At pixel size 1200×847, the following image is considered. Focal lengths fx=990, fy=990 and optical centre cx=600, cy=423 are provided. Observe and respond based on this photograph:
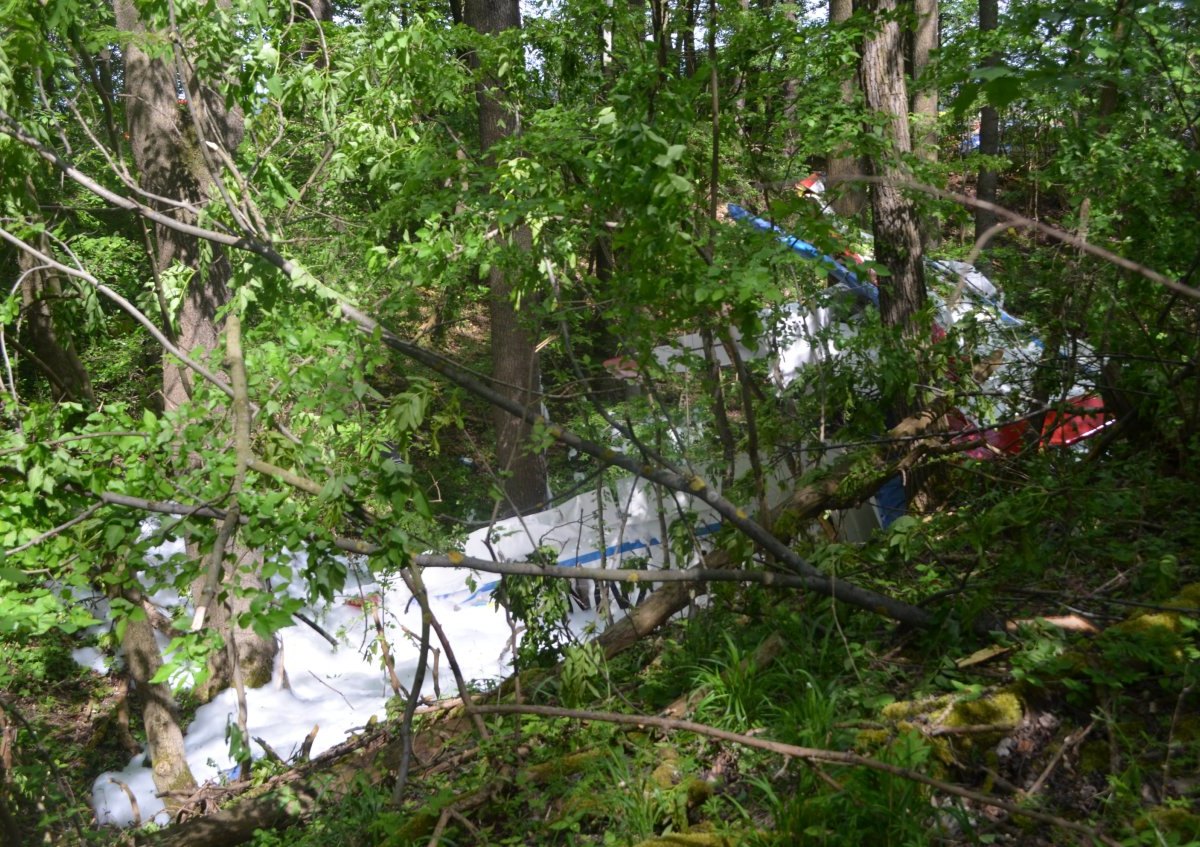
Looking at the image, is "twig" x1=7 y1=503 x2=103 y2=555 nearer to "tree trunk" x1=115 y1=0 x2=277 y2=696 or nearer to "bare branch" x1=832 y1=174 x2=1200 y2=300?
"bare branch" x1=832 y1=174 x2=1200 y2=300

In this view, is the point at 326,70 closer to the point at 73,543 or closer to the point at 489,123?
the point at 73,543

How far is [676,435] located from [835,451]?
187 centimetres

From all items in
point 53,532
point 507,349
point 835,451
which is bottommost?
point 835,451

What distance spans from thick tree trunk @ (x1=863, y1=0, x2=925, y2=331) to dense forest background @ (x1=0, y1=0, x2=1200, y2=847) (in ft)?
0.08

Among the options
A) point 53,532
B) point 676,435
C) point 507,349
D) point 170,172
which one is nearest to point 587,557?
point 676,435

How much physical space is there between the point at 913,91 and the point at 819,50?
26.0 inches

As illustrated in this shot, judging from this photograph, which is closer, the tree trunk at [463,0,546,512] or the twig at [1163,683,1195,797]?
the twig at [1163,683,1195,797]

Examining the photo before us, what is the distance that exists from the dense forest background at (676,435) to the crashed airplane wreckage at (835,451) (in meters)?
0.08

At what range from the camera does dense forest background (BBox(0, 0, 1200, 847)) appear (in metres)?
3.14

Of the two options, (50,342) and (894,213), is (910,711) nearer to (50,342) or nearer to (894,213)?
(894,213)

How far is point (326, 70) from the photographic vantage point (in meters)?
5.16

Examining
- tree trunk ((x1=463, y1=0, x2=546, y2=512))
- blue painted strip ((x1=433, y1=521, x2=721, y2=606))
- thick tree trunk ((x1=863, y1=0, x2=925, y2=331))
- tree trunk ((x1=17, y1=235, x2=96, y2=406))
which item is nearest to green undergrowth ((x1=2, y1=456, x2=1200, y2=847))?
blue painted strip ((x1=433, y1=521, x2=721, y2=606))

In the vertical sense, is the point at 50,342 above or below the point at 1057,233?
below

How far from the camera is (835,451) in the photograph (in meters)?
6.30
